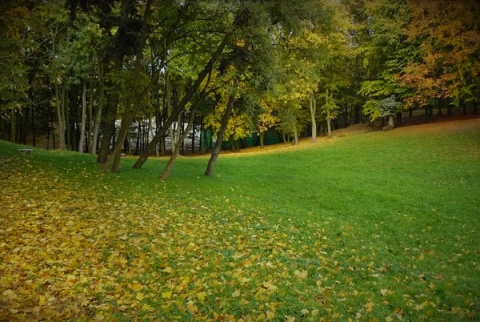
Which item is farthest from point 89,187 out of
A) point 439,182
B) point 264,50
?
point 439,182

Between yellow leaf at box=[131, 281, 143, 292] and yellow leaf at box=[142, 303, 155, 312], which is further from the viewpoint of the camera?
yellow leaf at box=[131, 281, 143, 292]

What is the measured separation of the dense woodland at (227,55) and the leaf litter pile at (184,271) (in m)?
5.50

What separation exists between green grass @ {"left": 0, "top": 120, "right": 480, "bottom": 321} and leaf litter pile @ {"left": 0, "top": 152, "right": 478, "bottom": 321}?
0.03 m

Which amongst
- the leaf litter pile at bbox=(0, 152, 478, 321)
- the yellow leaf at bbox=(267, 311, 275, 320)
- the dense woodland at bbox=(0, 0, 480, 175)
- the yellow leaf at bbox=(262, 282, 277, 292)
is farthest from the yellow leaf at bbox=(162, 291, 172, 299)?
the dense woodland at bbox=(0, 0, 480, 175)

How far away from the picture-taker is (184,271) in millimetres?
6680

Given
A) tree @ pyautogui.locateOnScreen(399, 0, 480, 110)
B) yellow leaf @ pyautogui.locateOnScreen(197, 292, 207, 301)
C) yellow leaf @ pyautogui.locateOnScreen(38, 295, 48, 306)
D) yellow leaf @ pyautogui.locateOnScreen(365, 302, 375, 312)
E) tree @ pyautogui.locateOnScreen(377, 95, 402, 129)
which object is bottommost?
yellow leaf @ pyautogui.locateOnScreen(365, 302, 375, 312)

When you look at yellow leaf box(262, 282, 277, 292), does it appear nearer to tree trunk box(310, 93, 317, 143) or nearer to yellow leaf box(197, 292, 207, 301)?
yellow leaf box(197, 292, 207, 301)

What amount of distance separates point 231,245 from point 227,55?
8491mm

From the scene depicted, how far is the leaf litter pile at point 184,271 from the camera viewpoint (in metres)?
5.39

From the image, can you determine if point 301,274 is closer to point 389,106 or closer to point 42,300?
→ point 42,300

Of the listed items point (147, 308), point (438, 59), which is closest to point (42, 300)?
point (147, 308)

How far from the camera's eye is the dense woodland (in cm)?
1323

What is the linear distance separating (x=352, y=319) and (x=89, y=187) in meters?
9.73

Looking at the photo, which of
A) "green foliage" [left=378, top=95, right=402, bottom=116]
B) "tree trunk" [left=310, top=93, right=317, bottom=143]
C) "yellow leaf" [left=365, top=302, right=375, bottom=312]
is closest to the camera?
"yellow leaf" [left=365, top=302, right=375, bottom=312]
